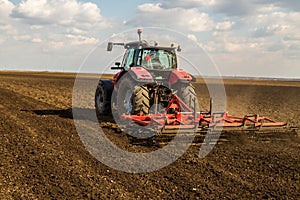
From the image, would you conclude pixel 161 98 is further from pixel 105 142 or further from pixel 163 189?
pixel 163 189

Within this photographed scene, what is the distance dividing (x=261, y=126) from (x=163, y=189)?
4.04 m

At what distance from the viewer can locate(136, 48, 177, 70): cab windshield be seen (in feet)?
31.2

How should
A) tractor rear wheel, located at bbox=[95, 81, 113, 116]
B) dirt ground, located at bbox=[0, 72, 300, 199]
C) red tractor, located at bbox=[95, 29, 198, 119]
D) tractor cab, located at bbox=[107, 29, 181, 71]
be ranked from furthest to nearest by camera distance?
tractor rear wheel, located at bbox=[95, 81, 113, 116] → tractor cab, located at bbox=[107, 29, 181, 71] → red tractor, located at bbox=[95, 29, 198, 119] → dirt ground, located at bbox=[0, 72, 300, 199]

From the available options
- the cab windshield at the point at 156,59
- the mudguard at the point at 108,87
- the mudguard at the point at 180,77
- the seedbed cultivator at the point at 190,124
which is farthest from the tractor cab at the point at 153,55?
the seedbed cultivator at the point at 190,124

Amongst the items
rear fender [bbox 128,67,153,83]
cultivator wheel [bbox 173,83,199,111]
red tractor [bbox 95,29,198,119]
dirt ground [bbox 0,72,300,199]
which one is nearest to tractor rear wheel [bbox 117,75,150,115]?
red tractor [bbox 95,29,198,119]

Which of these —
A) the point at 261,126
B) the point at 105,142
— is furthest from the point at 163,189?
the point at 261,126

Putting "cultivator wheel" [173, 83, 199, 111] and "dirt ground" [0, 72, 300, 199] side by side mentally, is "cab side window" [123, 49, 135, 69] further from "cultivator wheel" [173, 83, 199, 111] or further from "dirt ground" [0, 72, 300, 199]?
"dirt ground" [0, 72, 300, 199]

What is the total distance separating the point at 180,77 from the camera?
8.98 meters

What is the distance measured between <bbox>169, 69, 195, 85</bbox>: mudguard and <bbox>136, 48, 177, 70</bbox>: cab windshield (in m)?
0.44

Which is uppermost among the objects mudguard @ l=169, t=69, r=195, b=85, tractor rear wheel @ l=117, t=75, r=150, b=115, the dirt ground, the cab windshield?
the cab windshield

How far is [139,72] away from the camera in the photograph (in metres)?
8.87

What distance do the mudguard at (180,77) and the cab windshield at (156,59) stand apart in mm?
436

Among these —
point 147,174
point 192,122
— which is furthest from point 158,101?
point 147,174

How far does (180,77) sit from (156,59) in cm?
104
